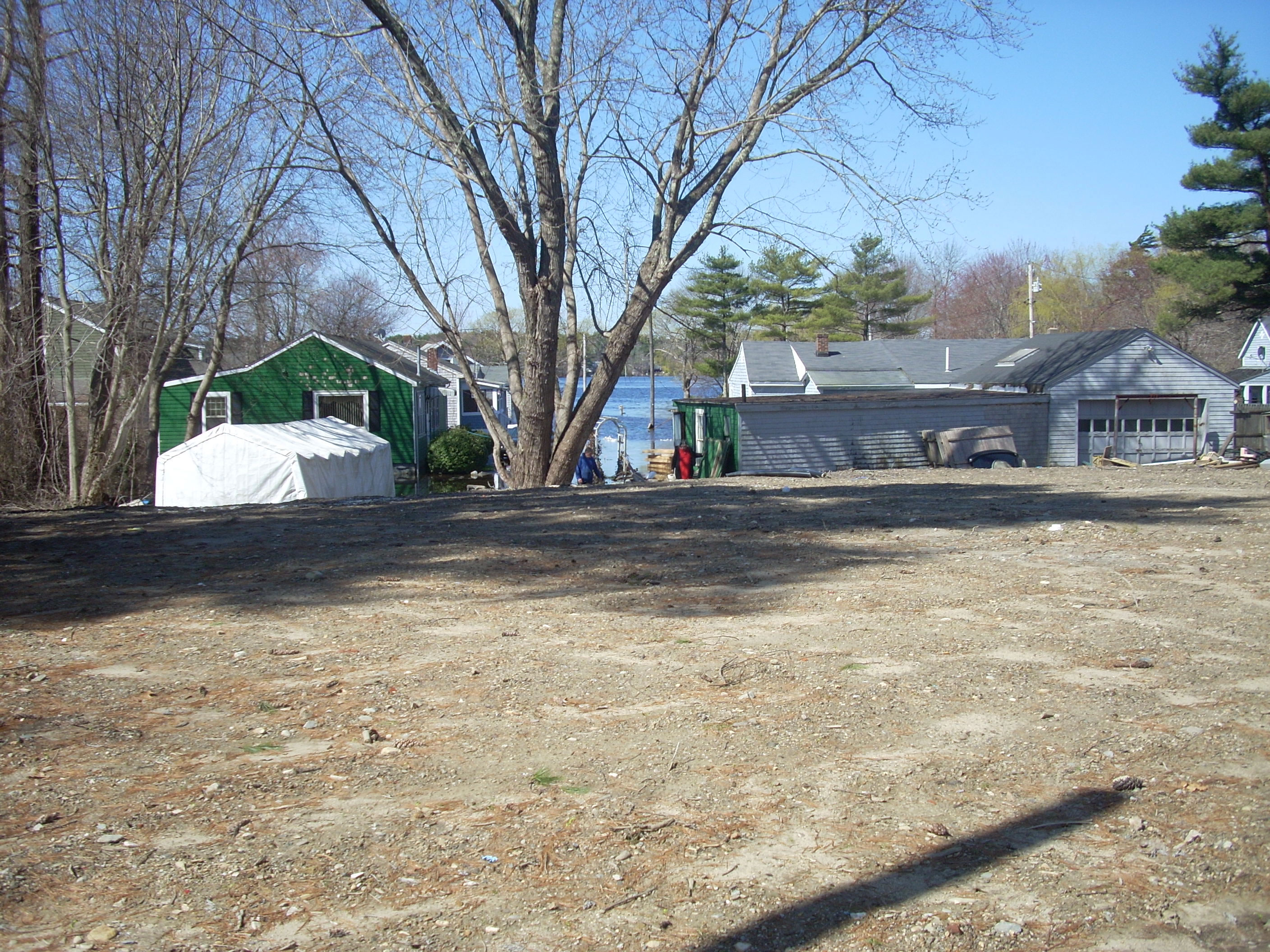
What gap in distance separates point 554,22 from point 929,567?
8.64 metres

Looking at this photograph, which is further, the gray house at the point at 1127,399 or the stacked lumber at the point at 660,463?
the stacked lumber at the point at 660,463

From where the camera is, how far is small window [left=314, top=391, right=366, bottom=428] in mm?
31922

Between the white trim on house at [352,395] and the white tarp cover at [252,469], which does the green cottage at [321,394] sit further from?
the white tarp cover at [252,469]

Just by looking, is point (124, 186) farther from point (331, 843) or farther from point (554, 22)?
point (331, 843)

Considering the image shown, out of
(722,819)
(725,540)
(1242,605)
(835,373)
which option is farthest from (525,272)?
(835,373)

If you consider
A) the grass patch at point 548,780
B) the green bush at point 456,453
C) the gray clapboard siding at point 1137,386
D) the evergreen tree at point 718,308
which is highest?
the evergreen tree at point 718,308

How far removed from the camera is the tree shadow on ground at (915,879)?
2.36 m

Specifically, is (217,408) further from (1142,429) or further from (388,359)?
(1142,429)

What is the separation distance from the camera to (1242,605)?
5.09 m

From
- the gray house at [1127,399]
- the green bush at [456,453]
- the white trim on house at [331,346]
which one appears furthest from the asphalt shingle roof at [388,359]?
the gray house at [1127,399]

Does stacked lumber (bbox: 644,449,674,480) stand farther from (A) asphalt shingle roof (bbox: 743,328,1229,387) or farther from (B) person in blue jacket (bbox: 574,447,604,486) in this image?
(B) person in blue jacket (bbox: 574,447,604,486)

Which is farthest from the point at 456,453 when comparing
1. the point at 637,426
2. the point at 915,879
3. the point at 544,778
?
the point at 637,426

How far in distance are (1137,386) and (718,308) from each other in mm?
29817

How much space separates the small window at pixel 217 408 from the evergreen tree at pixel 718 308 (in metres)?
25.2
